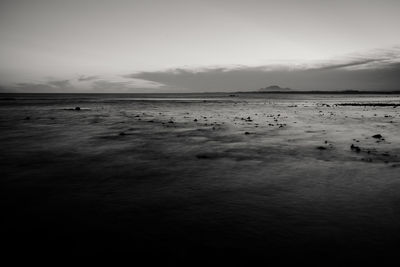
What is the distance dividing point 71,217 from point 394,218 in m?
6.42

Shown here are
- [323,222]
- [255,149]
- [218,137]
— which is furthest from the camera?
[218,137]

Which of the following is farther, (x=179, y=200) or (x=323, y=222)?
(x=179, y=200)

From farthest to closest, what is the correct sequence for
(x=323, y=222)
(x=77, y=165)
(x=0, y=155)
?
(x=0, y=155)
(x=77, y=165)
(x=323, y=222)

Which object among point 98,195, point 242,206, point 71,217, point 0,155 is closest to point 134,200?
point 98,195

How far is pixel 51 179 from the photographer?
25.3ft

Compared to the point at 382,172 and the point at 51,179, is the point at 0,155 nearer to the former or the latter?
the point at 51,179

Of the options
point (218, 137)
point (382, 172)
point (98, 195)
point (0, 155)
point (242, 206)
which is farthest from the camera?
point (218, 137)

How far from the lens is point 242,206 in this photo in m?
5.89

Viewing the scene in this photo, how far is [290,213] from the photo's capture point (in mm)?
5516

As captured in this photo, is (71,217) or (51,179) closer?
(71,217)

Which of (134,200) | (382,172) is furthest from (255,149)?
(134,200)

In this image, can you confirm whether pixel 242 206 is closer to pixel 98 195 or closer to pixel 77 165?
pixel 98 195

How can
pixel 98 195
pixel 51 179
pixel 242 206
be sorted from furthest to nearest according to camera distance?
pixel 51 179, pixel 98 195, pixel 242 206

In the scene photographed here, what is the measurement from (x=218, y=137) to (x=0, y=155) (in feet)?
34.8
